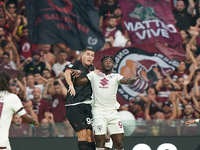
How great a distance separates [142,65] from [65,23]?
8.17ft

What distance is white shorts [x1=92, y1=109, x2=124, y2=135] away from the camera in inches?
296

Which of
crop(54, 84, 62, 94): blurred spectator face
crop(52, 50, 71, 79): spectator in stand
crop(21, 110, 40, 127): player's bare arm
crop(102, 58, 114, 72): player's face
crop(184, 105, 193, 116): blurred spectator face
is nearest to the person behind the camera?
crop(21, 110, 40, 127): player's bare arm

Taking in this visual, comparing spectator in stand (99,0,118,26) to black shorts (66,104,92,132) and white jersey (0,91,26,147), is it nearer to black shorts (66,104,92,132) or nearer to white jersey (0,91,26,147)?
black shorts (66,104,92,132)

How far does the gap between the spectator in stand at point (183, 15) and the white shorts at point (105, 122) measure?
7037 millimetres

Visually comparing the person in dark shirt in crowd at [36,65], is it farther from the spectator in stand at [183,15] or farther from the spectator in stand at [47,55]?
the spectator in stand at [183,15]

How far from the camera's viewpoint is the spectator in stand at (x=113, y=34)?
13336 millimetres

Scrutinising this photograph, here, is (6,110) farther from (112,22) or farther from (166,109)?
(112,22)

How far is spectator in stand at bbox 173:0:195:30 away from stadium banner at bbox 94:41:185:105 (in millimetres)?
1689

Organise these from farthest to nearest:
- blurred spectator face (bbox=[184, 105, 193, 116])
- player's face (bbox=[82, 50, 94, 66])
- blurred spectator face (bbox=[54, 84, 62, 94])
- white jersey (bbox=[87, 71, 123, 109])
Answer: blurred spectator face (bbox=[54, 84, 62, 94]) → blurred spectator face (bbox=[184, 105, 193, 116]) → player's face (bbox=[82, 50, 94, 66]) → white jersey (bbox=[87, 71, 123, 109])

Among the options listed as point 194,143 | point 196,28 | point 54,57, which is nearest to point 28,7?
point 54,57

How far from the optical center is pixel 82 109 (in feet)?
26.4

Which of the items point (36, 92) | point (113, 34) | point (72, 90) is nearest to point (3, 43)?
point (36, 92)

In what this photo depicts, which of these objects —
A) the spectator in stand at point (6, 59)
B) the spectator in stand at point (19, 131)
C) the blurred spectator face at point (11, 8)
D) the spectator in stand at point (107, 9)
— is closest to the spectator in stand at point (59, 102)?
the spectator in stand at point (19, 131)

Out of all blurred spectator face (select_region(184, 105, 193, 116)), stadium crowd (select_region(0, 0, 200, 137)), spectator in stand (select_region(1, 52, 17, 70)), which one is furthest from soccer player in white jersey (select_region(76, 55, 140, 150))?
spectator in stand (select_region(1, 52, 17, 70))
